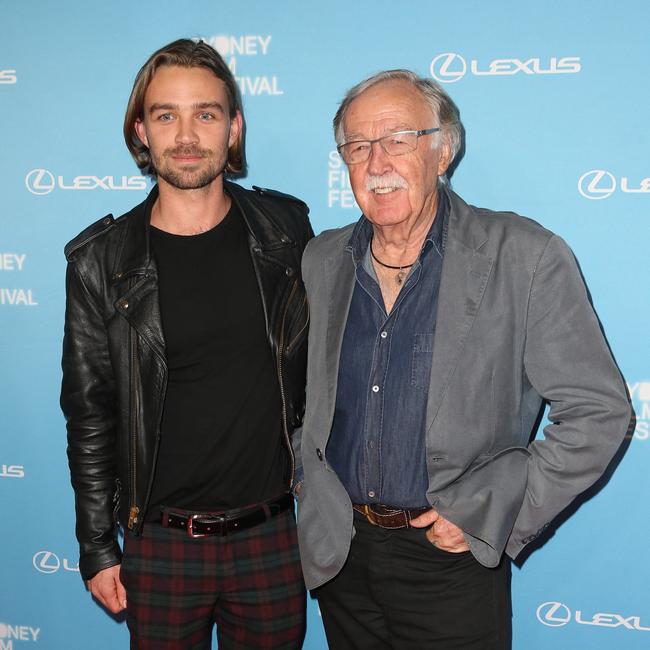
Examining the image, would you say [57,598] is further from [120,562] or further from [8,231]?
[8,231]

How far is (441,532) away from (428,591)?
0.62 feet

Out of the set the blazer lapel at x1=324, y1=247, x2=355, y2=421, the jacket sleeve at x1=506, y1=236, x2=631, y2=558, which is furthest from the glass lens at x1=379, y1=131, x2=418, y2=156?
the jacket sleeve at x1=506, y1=236, x2=631, y2=558

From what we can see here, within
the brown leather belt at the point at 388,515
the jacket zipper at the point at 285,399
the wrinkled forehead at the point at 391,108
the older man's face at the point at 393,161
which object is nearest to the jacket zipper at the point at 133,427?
the jacket zipper at the point at 285,399

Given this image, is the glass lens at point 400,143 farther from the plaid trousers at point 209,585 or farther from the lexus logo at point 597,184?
the plaid trousers at point 209,585

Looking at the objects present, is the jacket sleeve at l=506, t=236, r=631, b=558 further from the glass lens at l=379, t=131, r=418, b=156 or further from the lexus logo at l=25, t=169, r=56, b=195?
the lexus logo at l=25, t=169, r=56, b=195

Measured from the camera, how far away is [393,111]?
2012 mm

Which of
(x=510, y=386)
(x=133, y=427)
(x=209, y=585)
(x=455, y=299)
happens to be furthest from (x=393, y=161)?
(x=209, y=585)

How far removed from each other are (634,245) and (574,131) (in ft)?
1.44

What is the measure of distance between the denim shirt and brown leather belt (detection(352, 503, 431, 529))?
0.06 feet

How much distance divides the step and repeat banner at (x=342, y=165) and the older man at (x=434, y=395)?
46 cm

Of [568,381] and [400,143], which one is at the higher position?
[400,143]

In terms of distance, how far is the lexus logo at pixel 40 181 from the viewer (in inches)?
113

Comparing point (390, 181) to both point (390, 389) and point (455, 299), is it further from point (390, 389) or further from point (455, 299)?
point (390, 389)

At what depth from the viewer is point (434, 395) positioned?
6.20 ft
